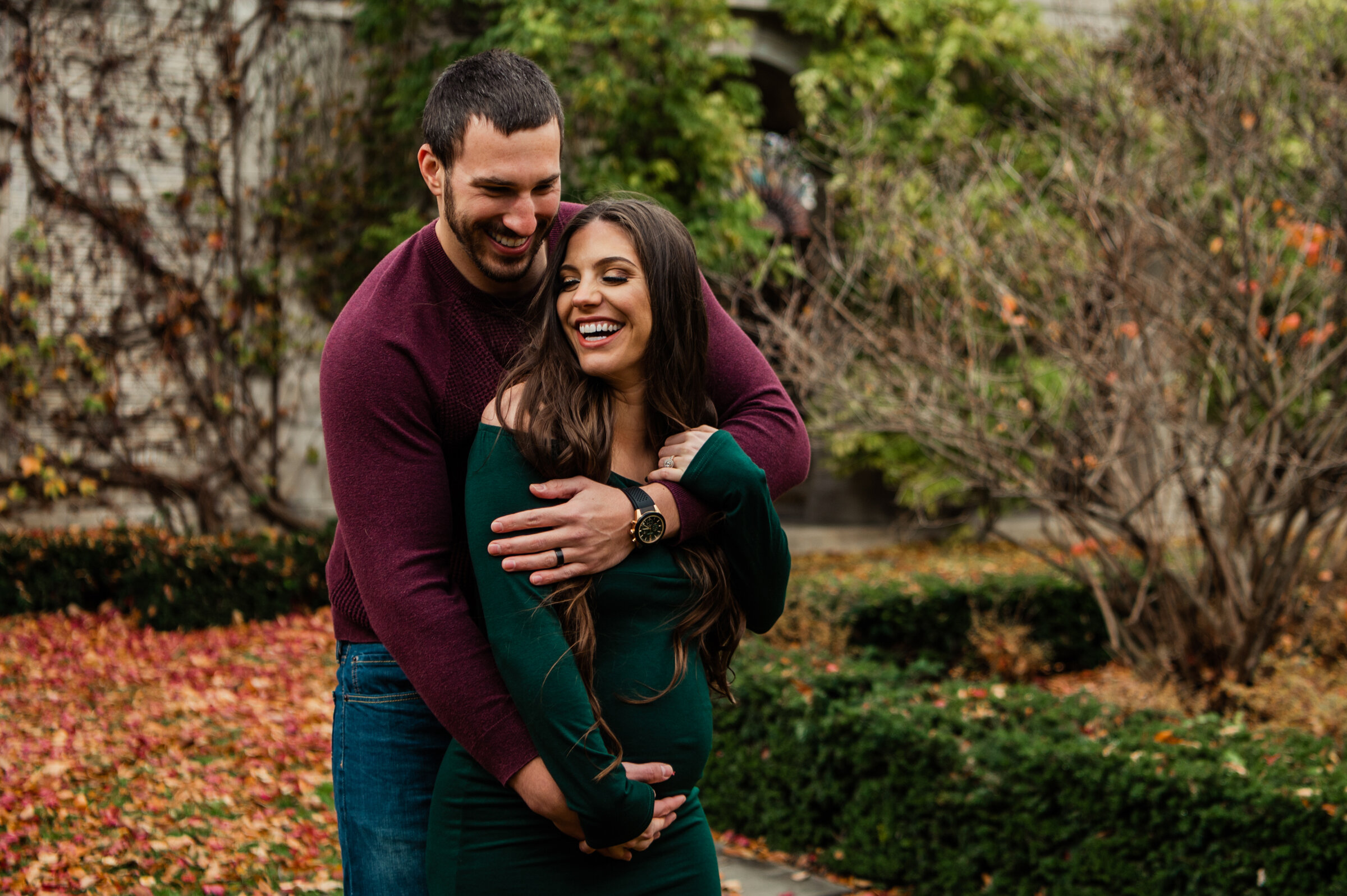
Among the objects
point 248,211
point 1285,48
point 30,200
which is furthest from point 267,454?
point 1285,48

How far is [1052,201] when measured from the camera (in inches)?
267

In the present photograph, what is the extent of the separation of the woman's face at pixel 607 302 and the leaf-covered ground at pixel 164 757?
108 inches

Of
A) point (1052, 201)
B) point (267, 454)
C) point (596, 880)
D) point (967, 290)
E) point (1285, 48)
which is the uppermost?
point (1285, 48)

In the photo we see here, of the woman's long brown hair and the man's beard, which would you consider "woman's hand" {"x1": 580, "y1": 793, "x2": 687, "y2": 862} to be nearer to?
the woman's long brown hair

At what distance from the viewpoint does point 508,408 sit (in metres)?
1.89

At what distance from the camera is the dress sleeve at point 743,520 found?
191cm

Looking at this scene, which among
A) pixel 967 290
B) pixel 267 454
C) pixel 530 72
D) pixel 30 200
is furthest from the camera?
pixel 267 454

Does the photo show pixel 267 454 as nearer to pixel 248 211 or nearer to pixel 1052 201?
pixel 248 211

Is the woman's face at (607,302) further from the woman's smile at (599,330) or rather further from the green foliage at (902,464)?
the green foliage at (902,464)

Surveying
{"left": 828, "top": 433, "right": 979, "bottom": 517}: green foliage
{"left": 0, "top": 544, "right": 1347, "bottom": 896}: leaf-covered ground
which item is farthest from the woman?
{"left": 828, "top": 433, "right": 979, "bottom": 517}: green foliage

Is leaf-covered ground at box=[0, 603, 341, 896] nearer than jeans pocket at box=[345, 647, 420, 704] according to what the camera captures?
No

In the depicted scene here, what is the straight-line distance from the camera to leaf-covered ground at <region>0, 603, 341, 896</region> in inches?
155

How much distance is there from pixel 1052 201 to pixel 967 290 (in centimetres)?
126

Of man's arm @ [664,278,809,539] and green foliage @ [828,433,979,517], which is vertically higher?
man's arm @ [664,278,809,539]
